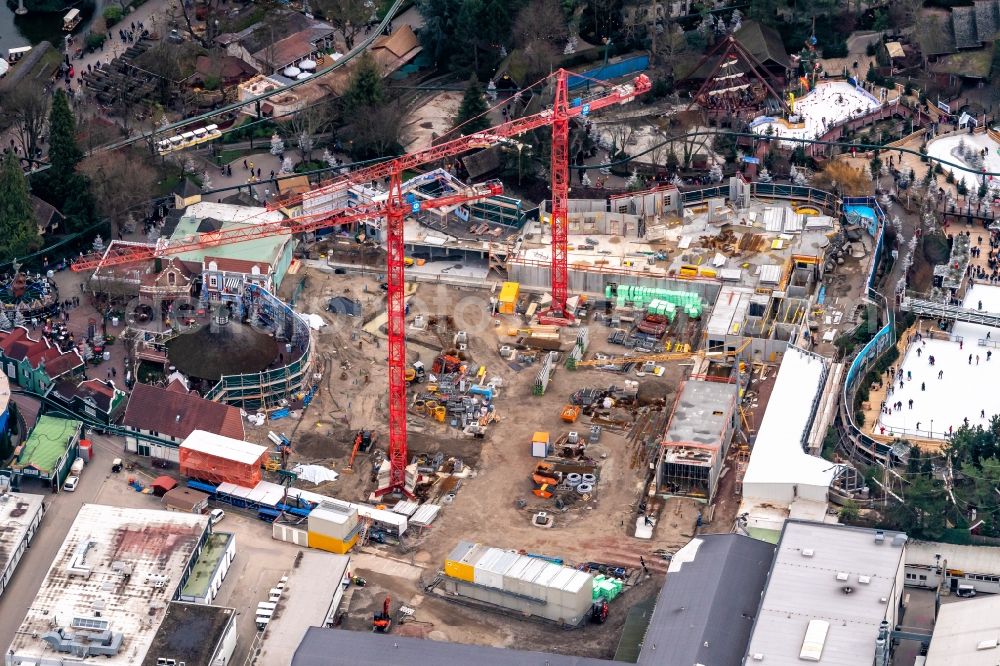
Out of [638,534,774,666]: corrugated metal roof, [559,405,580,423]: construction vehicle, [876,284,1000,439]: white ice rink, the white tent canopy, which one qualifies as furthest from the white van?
[559,405,580,423]: construction vehicle

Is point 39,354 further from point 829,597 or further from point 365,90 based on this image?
point 829,597

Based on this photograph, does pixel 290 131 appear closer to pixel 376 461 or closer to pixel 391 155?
pixel 391 155

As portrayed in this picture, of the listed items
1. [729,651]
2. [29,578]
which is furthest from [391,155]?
[729,651]

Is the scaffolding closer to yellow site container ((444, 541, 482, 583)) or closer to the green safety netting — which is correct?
Result: yellow site container ((444, 541, 482, 583))

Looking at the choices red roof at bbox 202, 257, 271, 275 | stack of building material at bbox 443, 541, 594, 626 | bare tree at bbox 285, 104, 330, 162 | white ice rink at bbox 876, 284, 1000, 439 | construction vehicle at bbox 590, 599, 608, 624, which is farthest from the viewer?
bare tree at bbox 285, 104, 330, 162

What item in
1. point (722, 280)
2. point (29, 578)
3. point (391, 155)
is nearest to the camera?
point (29, 578)

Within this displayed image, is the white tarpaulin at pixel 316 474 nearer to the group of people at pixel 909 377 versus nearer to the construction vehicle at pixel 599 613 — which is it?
the construction vehicle at pixel 599 613

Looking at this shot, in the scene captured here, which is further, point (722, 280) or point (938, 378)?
point (722, 280)
